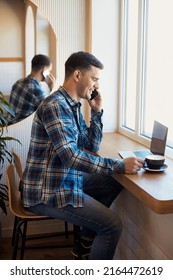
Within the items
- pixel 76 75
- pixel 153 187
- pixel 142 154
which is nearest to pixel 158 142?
pixel 142 154

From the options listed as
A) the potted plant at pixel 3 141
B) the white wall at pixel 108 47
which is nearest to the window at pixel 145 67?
the white wall at pixel 108 47

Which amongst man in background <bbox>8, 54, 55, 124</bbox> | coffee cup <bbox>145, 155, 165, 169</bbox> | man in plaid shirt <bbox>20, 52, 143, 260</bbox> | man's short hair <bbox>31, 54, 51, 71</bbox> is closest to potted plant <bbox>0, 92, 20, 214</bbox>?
man in background <bbox>8, 54, 55, 124</bbox>

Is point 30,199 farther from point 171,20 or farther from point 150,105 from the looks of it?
point 171,20

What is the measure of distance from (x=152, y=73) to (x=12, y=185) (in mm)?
1117

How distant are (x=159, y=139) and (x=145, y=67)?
709mm

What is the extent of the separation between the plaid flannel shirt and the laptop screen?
0.28 m

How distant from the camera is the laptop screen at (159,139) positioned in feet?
6.33

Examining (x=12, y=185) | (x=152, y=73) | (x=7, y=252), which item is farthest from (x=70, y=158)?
(x=7, y=252)

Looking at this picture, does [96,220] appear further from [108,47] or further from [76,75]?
[108,47]

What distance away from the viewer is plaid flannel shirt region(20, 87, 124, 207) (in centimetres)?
179

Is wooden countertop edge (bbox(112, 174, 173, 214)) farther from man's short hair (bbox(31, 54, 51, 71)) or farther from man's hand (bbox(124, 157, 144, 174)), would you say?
man's short hair (bbox(31, 54, 51, 71))

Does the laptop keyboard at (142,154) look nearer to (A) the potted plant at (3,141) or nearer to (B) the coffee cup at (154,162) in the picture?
(B) the coffee cup at (154,162)

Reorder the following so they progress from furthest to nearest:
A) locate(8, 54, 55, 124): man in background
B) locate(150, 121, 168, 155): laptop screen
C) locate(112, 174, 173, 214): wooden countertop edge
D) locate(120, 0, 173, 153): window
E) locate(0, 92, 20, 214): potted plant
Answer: locate(8, 54, 55, 124): man in background → locate(0, 92, 20, 214): potted plant → locate(120, 0, 173, 153): window → locate(150, 121, 168, 155): laptop screen → locate(112, 174, 173, 214): wooden countertop edge

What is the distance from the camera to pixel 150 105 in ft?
8.22
